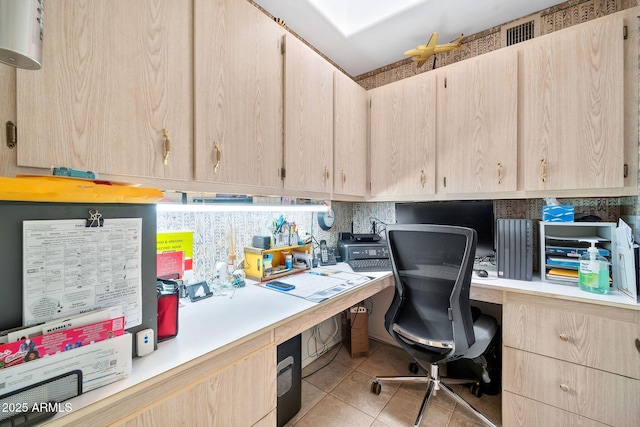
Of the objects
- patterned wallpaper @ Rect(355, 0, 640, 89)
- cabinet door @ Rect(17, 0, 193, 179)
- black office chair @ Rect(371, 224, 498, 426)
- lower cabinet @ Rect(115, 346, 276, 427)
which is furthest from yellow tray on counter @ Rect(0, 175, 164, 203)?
patterned wallpaper @ Rect(355, 0, 640, 89)

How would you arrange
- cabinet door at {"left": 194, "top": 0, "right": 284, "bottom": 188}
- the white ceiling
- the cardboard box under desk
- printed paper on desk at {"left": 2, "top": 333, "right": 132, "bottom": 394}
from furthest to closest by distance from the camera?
the cardboard box under desk < the white ceiling < cabinet door at {"left": 194, "top": 0, "right": 284, "bottom": 188} < printed paper on desk at {"left": 2, "top": 333, "right": 132, "bottom": 394}

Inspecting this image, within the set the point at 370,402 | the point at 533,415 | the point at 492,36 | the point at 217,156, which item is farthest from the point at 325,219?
the point at 492,36

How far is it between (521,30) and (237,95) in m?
2.30

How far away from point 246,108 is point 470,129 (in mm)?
1645

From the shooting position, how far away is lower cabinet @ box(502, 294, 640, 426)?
49.3 inches

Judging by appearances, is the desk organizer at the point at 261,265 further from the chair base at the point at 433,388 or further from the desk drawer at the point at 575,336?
the desk drawer at the point at 575,336

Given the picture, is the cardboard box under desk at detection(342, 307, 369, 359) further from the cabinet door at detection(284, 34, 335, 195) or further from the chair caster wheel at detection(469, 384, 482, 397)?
the cabinet door at detection(284, 34, 335, 195)

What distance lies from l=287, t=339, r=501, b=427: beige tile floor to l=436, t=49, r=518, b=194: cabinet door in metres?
1.55

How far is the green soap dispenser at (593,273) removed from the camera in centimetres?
138

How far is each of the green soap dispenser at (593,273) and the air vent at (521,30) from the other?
1.63 meters

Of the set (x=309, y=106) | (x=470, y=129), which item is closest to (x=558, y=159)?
(x=470, y=129)

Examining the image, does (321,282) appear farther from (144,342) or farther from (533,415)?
(533,415)

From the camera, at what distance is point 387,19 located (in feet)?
6.34

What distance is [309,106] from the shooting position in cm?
172
